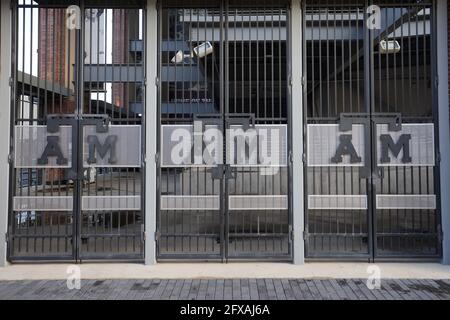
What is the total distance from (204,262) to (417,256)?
10.2 feet

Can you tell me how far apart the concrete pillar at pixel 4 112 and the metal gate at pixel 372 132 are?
4.37 meters

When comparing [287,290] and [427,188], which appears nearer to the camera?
[287,290]

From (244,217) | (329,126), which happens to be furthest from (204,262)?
(329,126)

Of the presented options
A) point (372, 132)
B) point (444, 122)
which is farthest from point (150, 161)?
point (444, 122)

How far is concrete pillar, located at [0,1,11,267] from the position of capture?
6.20 metres

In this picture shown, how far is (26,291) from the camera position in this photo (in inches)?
200

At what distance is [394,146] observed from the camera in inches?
246

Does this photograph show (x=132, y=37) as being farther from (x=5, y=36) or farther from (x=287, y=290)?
(x=287, y=290)

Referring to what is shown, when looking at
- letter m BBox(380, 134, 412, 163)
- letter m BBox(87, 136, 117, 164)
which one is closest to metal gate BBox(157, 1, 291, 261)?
letter m BBox(87, 136, 117, 164)

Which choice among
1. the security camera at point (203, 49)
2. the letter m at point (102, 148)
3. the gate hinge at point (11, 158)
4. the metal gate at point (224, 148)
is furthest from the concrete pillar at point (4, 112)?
the security camera at point (203, 49)

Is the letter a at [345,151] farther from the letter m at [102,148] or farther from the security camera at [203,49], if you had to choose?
the letter m at [102,148]

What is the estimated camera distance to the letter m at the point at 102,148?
627 centimetres

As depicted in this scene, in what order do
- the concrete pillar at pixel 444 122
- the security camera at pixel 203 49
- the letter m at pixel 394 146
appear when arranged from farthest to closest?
the security camera at pixel 203 49 < the letter m at pixel 394 146 < the concrete pillar at pixel 444 122

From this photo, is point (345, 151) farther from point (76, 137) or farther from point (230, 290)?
point (76, 137)
